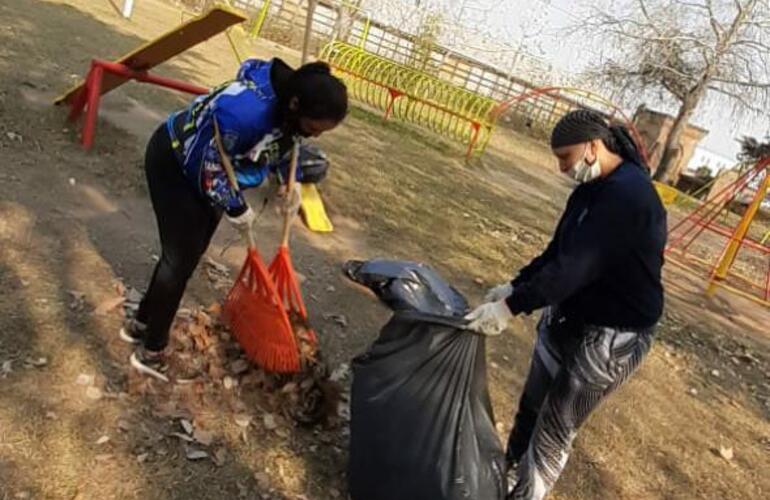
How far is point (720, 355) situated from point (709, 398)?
3.45ft

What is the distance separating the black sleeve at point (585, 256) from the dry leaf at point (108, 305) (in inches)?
75.5

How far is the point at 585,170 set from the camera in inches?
81.8

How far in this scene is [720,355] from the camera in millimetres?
5480

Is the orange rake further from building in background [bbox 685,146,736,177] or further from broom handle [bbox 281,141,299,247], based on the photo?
building in background [bbox 685,146,736,177]

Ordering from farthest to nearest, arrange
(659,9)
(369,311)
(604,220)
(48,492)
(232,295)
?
(659,9) → (369,311) → (232,295) → (48,492) → (604,220)

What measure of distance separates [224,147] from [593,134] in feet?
3.71

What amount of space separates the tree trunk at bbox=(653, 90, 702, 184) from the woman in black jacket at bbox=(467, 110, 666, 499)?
18504 mm

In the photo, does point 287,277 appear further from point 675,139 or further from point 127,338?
point 675,139

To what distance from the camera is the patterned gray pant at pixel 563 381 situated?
2186 millimetres

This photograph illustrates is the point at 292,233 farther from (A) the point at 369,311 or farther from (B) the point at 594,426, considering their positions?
(B) the point at 594,426

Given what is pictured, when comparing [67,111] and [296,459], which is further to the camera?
[67,111]

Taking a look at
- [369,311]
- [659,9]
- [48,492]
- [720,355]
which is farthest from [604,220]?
[659,9]

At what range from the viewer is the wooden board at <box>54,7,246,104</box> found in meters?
4.38

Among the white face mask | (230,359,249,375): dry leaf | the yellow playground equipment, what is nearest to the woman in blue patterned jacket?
(230,359,249,375): dry leaf
